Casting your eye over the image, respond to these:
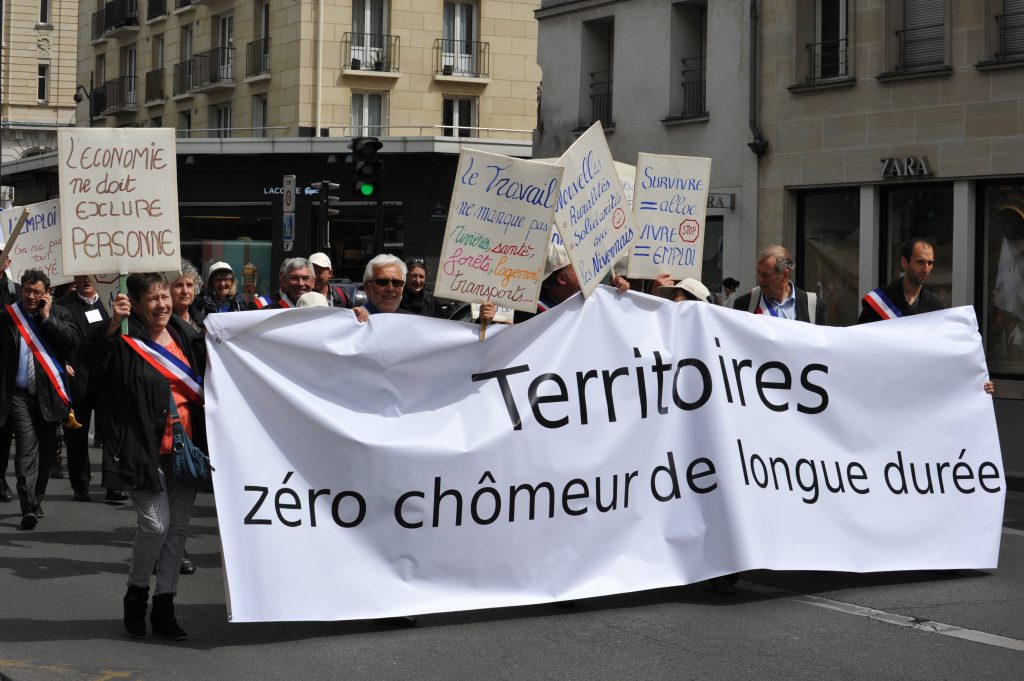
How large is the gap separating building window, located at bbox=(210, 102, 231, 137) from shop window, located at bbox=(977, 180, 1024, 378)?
30.7m

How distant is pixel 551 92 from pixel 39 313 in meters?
17.8

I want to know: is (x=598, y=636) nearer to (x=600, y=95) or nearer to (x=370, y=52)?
(x=600, y=95)

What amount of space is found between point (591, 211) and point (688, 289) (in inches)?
45.6

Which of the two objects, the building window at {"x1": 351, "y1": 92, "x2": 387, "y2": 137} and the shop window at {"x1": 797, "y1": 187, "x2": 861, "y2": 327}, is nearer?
the shop window at {"x1": 797, "y1": 187, "x2": 861, "y2": 327}

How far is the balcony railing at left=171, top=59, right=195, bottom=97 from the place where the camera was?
47250 millimetres

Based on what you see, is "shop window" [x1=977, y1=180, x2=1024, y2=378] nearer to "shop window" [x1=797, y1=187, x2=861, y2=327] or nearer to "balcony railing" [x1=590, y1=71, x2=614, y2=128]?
"shop window" [x1=797, y1=187, x2=861, y2=327]

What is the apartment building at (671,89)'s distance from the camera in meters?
22.8

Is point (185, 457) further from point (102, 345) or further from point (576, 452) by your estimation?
point (576, 452)

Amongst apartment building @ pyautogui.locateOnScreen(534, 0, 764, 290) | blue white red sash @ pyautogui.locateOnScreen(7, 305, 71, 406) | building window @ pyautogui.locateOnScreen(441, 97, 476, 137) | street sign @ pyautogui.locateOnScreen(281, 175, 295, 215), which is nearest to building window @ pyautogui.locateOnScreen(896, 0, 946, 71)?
apartment building @ pyautogui.locateOnScreen(534, 0, 764, 290)

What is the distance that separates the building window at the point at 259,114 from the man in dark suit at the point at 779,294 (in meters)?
37.1

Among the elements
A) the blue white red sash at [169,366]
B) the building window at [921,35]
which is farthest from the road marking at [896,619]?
the building window at [921,35]

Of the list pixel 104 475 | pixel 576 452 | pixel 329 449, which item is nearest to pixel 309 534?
pixel 329 449

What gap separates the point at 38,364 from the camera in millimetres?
10336

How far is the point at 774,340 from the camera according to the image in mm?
7625
